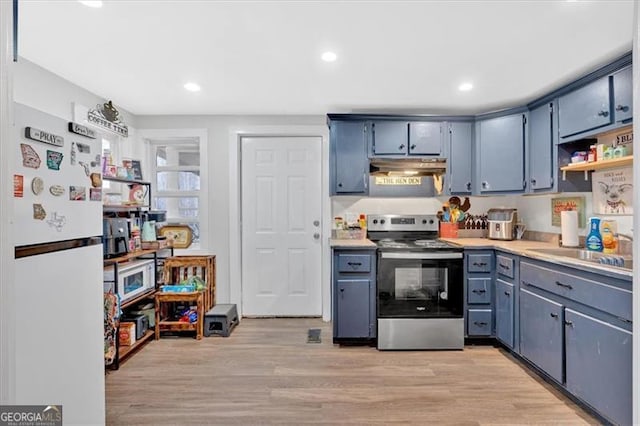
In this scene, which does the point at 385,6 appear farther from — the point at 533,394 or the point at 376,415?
the point at 533,394

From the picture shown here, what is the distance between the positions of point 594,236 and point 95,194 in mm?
3240

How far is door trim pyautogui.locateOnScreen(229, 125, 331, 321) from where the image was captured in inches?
146

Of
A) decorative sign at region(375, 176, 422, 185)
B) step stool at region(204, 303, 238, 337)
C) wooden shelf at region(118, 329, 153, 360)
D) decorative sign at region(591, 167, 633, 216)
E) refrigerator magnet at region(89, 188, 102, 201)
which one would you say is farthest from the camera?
decorative sign at region(375, 176, 422, 185)

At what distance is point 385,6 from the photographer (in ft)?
5.70

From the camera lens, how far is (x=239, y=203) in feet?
12.3

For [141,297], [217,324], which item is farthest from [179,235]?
[217,324]

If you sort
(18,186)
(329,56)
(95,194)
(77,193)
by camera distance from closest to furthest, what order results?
(18,186) → (77,193) → (95,194) → (329,56)

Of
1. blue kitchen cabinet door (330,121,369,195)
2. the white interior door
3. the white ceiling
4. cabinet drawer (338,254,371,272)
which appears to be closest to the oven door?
cabinet drawer (338,254,371,272)

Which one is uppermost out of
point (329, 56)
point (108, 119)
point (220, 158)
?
point (329, 56)

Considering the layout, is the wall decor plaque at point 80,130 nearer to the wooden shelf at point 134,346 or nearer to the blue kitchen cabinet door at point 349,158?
the wooden shelf at point 134,346

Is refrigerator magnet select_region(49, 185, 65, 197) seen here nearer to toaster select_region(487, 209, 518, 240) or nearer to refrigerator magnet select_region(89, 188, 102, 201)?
refrigerator magnet select_region(89, 188, 102, 201)

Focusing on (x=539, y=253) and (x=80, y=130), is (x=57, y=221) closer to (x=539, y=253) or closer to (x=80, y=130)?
(x=80, y=130)

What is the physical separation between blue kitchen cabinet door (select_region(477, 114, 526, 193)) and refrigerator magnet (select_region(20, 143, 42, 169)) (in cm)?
336

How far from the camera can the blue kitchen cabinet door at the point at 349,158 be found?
11.1 feet
